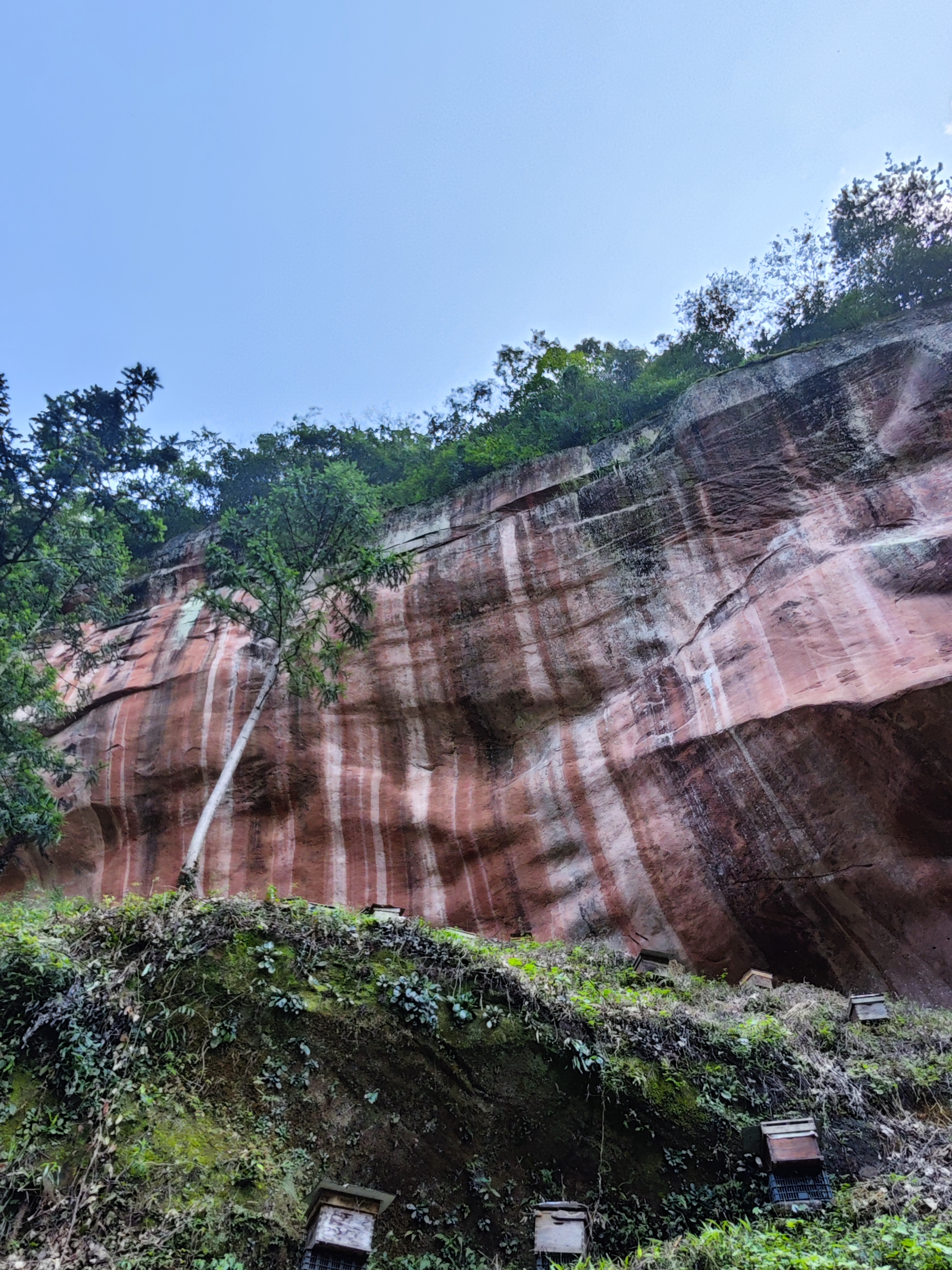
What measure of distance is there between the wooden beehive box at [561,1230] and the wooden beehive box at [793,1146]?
4.70ft

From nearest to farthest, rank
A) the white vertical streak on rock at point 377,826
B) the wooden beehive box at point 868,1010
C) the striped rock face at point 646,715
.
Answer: the wooden beehive box at point 868,1010
the striped rock face at point 646,715
the white vertical streak on rock at point 377,826

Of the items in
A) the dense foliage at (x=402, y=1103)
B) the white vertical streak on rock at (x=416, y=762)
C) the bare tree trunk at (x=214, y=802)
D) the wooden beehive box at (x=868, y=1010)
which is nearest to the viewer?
the dense foliage at (x=402, y=1103)

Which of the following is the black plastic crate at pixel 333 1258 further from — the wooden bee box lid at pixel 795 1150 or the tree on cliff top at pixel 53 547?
the tree on cliff top at pixel 53 547

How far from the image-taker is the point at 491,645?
15.5 m

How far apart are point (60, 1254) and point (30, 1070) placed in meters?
1.33

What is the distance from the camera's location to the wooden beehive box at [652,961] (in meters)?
9.64

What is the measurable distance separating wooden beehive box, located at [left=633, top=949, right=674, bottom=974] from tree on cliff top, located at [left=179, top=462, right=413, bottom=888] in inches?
273

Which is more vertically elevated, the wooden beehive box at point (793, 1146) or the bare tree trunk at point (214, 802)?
the bare tree trunk at point (214, 802)

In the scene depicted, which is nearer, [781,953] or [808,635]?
[781,953]

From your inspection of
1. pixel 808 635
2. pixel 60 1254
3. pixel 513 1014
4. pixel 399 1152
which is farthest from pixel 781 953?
pixel 60 1254

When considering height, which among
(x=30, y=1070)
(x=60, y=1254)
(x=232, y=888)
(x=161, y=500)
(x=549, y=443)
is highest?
(x=549, y=443)

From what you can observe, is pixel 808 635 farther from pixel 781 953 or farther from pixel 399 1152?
pixel 399 1152

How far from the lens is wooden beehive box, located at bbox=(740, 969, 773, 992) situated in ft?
29.6

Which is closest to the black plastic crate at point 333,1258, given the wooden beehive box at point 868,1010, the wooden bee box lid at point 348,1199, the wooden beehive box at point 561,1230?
the wooden bee box lid at point 348,1199
